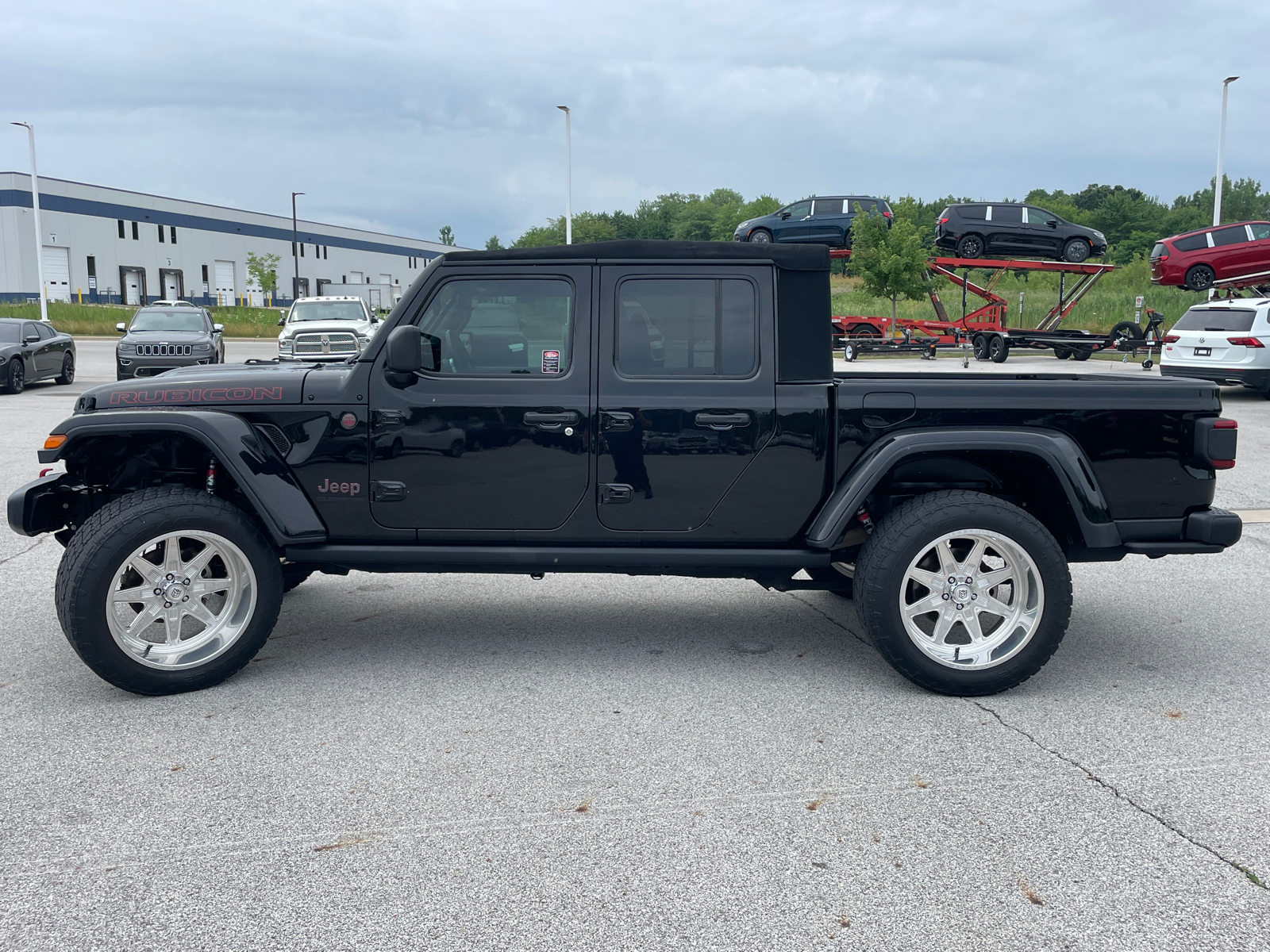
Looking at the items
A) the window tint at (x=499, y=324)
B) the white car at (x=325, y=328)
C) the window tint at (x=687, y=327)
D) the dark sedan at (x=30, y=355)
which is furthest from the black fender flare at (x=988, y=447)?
the dark sedan at (x=30, y=355)

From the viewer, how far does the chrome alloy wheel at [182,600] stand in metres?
4.30

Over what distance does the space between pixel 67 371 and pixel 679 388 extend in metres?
20.4

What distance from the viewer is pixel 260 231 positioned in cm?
8375

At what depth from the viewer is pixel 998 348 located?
28.7 meters

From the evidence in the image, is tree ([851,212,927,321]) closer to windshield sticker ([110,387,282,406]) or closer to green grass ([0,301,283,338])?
green grass ([0,301,283,338])

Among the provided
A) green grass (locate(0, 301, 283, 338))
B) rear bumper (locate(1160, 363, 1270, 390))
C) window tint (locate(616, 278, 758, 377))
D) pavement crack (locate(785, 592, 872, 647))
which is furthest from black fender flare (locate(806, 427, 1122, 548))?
green grass (locate(0, 301, 283, 338))

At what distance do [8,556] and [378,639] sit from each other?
11.4 ft

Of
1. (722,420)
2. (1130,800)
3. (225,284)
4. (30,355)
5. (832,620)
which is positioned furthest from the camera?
(225,284)

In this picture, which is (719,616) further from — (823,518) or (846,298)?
(846,298)

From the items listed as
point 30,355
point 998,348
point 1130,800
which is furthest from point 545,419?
point 998,348

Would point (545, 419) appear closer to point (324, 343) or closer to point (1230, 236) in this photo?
point (324, 343)

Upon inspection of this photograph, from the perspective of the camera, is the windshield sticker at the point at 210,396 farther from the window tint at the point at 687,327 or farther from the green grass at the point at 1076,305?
the green grass at the point at 1076,305

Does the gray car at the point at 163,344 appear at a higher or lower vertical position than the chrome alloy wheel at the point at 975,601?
higher

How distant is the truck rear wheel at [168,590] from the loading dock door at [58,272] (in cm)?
7101
